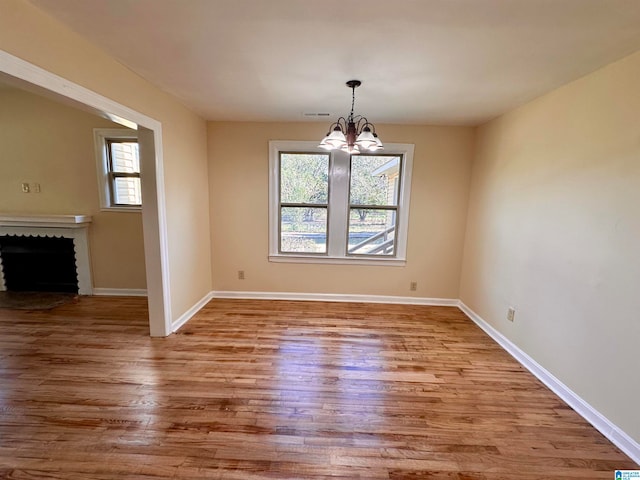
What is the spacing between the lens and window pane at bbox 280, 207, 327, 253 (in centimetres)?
395

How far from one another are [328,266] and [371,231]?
0.79 m

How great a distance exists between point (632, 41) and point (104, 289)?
575 centimetres

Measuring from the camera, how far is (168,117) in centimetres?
281

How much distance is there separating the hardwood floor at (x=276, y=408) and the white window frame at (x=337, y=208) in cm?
108

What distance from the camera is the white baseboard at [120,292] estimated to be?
400 cm

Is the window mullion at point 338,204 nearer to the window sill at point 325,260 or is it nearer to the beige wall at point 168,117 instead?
the window sill at point 325,260

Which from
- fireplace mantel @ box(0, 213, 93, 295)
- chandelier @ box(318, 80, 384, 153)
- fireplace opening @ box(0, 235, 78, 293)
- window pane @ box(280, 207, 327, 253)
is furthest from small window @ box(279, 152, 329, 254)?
fireplace opening @ box(0, 235, 78, 293)

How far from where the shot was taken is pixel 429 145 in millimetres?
3664

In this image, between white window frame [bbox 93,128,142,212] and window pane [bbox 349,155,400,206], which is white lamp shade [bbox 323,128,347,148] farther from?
white window frame [bbox 93,128,142,212]

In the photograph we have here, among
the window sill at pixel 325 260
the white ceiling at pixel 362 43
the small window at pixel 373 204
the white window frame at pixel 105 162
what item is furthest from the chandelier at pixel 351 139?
the white window frame at pixel 105 162

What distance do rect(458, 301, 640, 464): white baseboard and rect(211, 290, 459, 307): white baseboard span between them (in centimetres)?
94

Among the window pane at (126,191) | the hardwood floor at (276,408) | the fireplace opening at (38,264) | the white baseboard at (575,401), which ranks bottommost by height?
the hardwood floor at (276,408)

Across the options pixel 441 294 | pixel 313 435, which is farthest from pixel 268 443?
pixel 441 294

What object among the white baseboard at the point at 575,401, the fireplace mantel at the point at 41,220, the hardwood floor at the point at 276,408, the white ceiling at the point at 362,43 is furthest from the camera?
the fireplace mantel at the point at 41,220
